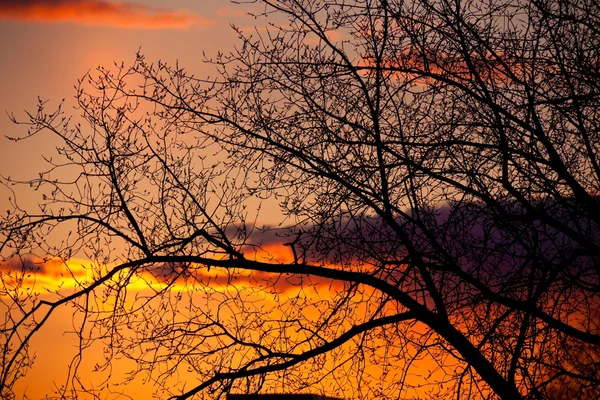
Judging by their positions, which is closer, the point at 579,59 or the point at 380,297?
the point at 579,59

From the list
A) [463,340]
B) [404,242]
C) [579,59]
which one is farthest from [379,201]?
[579,59]

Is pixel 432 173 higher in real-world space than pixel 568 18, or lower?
lower

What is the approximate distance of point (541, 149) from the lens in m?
7.45

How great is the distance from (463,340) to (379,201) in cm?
142

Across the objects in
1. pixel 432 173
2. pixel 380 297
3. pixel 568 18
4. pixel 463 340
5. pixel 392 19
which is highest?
pixel 392 19

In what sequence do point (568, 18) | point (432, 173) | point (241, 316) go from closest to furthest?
point (568, 18)
point (432, 173)
point (241, 316)

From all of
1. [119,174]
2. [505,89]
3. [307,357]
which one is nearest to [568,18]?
[505,89]

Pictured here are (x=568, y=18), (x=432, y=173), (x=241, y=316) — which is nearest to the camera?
(x=568, y=18)

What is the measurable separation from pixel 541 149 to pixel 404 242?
1443 millimetres

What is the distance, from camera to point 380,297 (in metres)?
7.65

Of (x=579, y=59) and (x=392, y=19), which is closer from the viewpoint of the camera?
(x=579, y=59)

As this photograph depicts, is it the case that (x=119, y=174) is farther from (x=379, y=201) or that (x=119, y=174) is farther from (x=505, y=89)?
(x=505, y=89)

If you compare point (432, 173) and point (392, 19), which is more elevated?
point (392, 19)

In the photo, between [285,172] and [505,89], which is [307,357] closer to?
[285,172]
